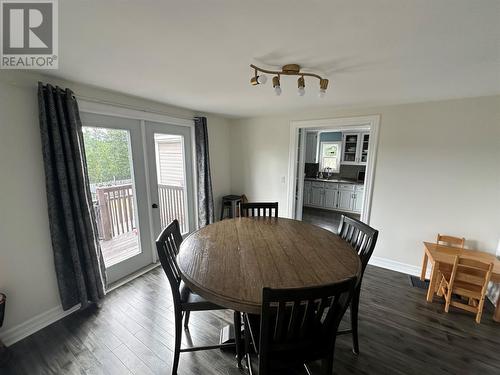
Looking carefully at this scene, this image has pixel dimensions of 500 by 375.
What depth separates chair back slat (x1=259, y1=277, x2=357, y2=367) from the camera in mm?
905

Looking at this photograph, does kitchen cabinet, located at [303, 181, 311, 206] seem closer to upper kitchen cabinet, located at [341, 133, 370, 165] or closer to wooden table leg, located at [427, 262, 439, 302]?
upper kitchen cabinet, located at [341, 133, 370, 165]

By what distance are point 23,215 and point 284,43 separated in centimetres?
241

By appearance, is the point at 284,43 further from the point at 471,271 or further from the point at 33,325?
the point at 33,325

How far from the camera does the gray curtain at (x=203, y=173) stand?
3337 millimetres

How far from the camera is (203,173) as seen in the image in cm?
344

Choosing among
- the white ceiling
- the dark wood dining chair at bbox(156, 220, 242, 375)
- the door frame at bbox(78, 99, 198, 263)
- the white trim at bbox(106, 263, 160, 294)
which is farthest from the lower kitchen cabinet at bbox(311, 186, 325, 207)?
the dark wood dining chair at bbox(156, 220, 242, 375)

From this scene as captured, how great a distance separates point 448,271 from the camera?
2.19 m

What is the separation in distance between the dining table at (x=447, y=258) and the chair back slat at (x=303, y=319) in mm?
1836

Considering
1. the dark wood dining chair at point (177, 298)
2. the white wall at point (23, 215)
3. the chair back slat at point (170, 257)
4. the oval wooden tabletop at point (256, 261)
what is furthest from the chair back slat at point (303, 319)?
the white wall at point (23, 215)

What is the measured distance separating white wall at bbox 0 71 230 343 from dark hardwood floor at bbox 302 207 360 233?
4.38 metres

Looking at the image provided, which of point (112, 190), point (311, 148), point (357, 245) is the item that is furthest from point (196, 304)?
point (311, 148)

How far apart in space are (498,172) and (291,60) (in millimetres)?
2643

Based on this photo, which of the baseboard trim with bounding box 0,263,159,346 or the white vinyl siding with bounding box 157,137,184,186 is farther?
the white vinyl siding with bounding box 157,137,184,186

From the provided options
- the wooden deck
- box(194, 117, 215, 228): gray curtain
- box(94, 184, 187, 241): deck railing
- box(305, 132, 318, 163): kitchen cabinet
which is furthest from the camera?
box(305, 132, 318, 163): kitchen cabinet
